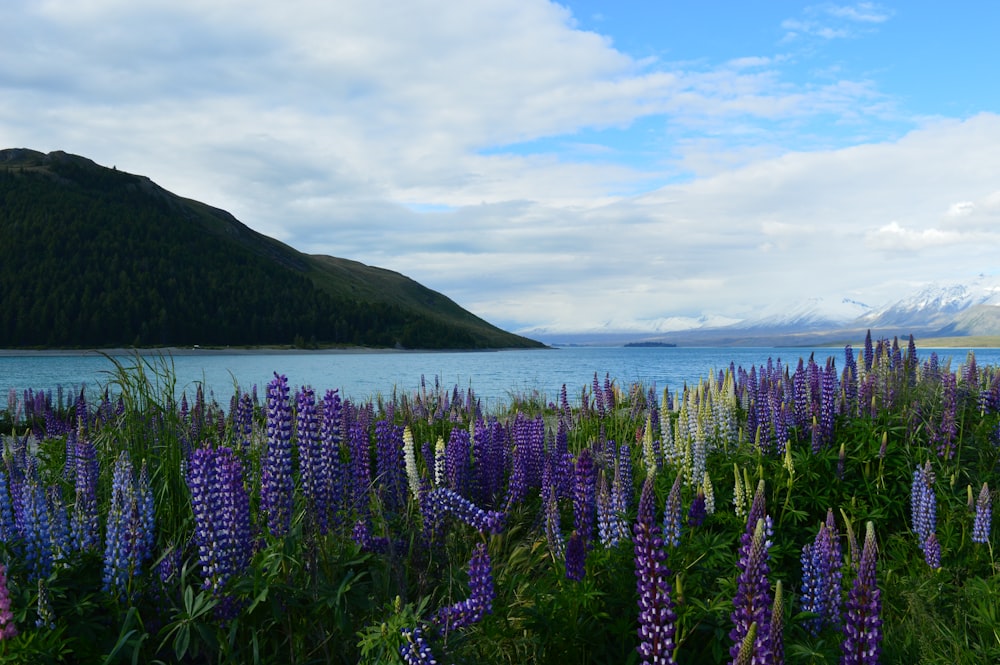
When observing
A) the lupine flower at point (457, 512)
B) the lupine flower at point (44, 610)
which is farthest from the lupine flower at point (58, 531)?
the lupine flower at point (457, 512)

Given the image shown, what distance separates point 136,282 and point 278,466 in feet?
510

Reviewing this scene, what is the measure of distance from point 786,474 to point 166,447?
238 inches

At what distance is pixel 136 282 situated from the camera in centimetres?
13988

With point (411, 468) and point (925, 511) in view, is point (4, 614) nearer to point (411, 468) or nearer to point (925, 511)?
point (411, 468)

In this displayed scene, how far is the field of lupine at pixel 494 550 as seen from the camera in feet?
11.9

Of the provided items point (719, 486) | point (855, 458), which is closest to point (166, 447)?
point (719, 486)

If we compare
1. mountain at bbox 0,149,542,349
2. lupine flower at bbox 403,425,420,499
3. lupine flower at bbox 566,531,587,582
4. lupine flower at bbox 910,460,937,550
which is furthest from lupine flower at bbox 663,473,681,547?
mountain at bbox 0,149,542,349

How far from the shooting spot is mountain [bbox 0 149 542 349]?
4975 inches

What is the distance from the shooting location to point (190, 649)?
389cm

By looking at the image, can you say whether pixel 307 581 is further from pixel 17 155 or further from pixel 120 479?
pixel 17 155

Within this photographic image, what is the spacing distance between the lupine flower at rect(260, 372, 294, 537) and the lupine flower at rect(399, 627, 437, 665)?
125 centimetres

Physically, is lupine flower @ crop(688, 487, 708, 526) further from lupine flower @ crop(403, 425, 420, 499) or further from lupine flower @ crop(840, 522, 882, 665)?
lupine flower @ crop(403, 425, 420, 499)

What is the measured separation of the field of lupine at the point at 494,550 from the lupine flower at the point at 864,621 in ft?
0.05

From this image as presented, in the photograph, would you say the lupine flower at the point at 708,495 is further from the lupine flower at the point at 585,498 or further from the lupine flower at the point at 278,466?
the lupine flower at the point at 278,466
